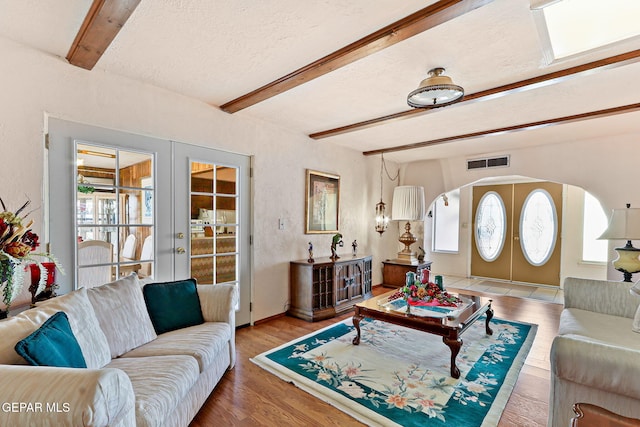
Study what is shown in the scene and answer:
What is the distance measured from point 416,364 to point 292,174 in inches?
103

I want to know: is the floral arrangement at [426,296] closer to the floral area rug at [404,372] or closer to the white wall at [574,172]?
the floral area rug at [404,372]

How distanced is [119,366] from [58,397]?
0.79 metres

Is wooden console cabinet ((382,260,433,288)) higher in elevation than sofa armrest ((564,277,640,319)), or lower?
lower

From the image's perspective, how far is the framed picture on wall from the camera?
4.29m

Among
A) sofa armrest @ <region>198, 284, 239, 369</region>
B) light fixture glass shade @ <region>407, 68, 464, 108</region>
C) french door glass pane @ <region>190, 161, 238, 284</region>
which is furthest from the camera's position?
french door glass pane @ <region>190, 161, 238, 284</region>

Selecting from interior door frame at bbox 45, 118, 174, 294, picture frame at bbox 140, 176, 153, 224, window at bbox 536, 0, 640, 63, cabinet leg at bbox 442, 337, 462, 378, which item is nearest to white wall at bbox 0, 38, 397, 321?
interior door frame at bbox 45, 118, 174, 294

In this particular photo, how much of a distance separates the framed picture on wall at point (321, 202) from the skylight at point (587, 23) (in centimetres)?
292

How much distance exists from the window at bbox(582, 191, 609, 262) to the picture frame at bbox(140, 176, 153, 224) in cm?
678

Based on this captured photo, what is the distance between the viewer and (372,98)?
9.68 feet

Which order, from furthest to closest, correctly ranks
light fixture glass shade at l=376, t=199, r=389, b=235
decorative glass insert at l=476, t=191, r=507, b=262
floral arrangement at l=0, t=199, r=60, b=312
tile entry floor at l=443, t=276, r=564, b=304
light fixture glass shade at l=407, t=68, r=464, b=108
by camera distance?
decorative glass insert at l=476, t=191, r=507, b=262, light fixture glass shade at l=376, t=199, r=389, b=235, tile entry floor at l=443, t=276, r=564, b=304, light fixture glass shade at l=407, t=68, r=464, b=108, floral arrangement at l=0, t=199, r=60, b=312

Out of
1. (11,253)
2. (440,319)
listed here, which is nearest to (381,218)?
(440,319)

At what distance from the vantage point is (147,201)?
9.08ft

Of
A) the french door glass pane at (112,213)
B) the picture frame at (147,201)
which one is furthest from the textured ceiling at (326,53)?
the picture frame at (147,201)

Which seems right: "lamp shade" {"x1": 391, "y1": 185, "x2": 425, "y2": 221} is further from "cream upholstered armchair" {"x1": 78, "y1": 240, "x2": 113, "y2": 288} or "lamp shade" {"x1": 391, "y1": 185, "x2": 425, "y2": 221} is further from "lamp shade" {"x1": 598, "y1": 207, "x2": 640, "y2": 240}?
"cream upholstered armchair" {"x1": 78, "y1": 240, "x2": 113, "y2": 288}
